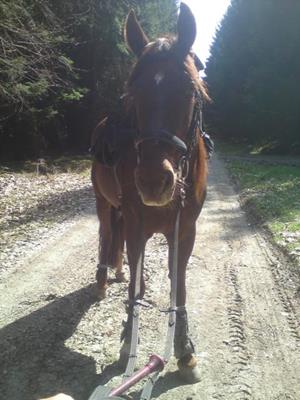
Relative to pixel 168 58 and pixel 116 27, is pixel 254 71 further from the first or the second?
pixel 168 58

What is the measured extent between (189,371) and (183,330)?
1.12 ft

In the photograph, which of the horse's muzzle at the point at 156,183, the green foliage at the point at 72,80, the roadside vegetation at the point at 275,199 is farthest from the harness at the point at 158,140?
the green foliage at the point at 72,80

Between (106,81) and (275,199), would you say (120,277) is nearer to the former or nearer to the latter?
(275,199)

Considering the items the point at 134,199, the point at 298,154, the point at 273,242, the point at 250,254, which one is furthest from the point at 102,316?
the point at 298,154

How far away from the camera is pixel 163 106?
2676mm

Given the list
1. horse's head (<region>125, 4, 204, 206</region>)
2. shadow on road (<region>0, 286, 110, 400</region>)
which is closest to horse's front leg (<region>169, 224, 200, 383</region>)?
shadow on road (<region>0, 286, 110, 400</region>)

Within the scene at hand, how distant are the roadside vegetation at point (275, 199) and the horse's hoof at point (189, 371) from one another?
9.69 ft

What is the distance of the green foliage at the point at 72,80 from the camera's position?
509 inches

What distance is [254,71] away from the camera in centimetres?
2433

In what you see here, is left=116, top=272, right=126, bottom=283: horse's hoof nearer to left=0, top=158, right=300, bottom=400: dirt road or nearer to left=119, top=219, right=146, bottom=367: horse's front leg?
left=0, top=158, right=300, bottom=400: dirt road

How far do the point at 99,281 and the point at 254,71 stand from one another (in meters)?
22.3

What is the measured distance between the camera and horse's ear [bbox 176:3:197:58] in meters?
2.90

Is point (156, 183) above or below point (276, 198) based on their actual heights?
above

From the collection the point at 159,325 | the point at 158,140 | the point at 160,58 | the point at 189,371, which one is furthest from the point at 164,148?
the point at 159,325
